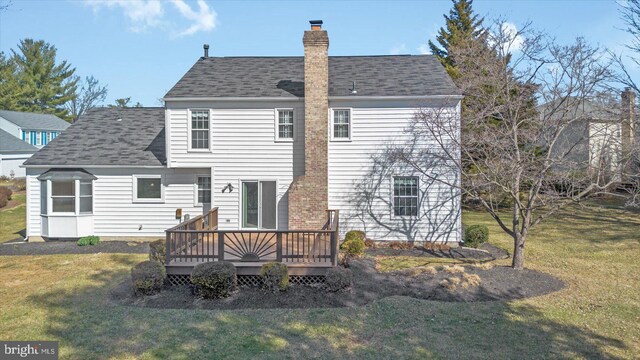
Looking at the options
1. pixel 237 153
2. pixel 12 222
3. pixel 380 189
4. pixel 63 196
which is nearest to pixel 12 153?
pixel 12 222

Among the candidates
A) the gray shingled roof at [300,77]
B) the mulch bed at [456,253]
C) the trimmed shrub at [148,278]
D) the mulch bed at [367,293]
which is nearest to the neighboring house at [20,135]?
the gray shingled roof at [300,77]

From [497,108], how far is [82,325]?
11479 mm

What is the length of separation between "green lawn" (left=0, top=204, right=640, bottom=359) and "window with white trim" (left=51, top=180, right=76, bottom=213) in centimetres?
581

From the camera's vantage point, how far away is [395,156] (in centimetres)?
1574

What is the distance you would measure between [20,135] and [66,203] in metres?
36.4

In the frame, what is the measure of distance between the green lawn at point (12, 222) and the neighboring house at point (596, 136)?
20.9m

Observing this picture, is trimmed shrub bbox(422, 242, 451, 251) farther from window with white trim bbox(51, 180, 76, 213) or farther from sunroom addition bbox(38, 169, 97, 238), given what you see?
window with white trim bbox(51, 180, 76, 213)

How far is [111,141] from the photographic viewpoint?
18188 millimetres

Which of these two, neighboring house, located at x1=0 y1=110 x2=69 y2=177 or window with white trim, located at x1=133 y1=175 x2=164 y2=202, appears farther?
neighboring house, located at x1=0 y1=110 x2=69 y2=177

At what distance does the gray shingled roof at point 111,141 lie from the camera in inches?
668

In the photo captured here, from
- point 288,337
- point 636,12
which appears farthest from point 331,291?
point 636,12

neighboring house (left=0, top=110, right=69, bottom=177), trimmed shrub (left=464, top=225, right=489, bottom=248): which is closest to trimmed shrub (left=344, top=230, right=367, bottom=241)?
trimmed shrub (left=464, top=225, right=489, bottom=248)

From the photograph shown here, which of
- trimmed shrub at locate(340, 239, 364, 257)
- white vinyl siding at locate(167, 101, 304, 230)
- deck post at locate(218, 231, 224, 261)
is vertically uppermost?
white vinyl siding at locate(167, 101, 304, 230)

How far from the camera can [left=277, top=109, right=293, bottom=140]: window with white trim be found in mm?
16109
